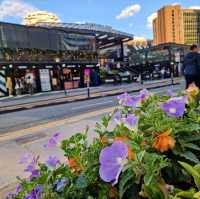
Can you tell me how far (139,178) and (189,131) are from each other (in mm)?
359

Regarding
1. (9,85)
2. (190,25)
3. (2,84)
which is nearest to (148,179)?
(2,84)

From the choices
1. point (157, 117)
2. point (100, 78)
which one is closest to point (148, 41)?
point (100, 78)

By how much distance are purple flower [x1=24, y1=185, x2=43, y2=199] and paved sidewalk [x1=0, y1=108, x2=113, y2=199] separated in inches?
77.7

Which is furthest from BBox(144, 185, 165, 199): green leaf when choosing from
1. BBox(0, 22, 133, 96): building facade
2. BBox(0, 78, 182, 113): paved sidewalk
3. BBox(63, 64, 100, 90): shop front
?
BBox(63, 64, 100, 90): shop front

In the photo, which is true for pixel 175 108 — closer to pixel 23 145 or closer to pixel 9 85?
pixel 23 145

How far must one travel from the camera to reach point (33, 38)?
35.4 m

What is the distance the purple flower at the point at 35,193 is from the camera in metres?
1.43

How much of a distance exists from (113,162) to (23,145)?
21.2 ft

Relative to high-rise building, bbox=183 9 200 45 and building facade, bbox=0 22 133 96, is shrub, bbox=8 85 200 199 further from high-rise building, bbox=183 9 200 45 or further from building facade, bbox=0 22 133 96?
high-rise building, bbox=183 9 200 45

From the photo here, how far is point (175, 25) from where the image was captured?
61094 millimetres

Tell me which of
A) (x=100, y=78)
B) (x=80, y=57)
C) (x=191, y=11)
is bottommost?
(x=100, y=78)

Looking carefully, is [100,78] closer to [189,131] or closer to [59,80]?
[59,80]

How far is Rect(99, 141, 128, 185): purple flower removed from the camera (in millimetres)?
1157

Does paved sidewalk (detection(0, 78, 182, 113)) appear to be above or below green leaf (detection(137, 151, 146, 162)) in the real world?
below
